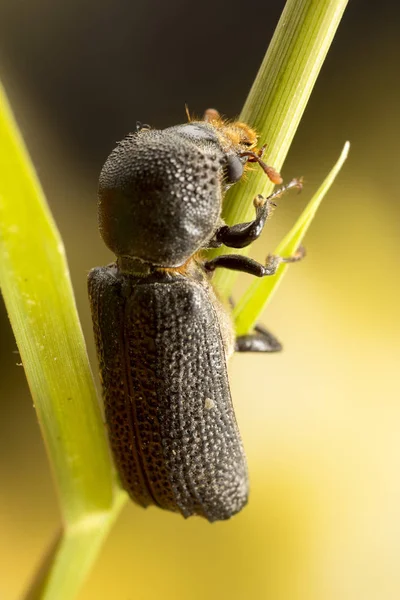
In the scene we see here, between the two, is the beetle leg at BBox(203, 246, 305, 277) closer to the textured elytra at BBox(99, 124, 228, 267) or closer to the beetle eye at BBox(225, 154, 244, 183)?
the textured elytra at BBox(99, 124, 228, 267)

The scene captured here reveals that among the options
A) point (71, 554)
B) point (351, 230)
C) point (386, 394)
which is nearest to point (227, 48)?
point (351, 230)

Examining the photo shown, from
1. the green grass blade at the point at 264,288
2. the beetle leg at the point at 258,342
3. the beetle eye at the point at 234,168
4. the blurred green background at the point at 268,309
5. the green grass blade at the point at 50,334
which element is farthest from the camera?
the blurred green background at the point at 268,309

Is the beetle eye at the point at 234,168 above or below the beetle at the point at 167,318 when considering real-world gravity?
above

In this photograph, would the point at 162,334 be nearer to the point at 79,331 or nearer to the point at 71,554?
the point at 79,331

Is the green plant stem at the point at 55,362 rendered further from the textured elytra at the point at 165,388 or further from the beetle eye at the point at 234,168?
the beetle eye at the point at 234,168

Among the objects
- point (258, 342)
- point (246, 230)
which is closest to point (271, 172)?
point (246, 230)

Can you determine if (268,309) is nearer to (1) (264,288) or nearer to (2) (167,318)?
(2) (167,318)

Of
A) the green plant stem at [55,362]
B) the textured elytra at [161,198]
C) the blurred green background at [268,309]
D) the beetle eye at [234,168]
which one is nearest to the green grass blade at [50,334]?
the green plant stem at [55,362]

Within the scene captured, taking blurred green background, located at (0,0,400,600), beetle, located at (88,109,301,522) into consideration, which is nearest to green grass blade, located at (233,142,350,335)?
beetle, located at (88,109,301,522)
